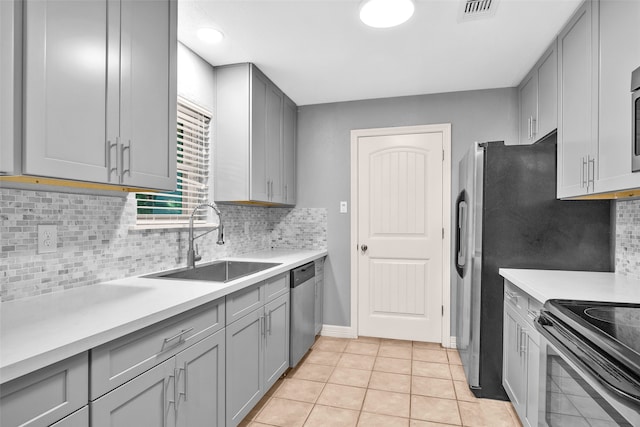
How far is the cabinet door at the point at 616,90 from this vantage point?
147cm

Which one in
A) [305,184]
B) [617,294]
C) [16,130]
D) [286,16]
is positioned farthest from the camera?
[305,184]

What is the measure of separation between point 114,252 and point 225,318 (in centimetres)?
68

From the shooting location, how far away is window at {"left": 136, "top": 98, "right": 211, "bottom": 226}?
2.17 metres

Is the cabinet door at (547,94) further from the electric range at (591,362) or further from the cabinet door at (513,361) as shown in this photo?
the electric range at (591,362)

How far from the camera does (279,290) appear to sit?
2.43m

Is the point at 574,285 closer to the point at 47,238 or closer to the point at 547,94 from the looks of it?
the point at 547,94

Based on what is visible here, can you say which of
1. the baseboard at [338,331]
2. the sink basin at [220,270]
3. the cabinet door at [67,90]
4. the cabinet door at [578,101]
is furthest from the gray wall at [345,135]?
the cabinet door at [67,90]

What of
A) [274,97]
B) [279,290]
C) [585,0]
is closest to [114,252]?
[279,290]

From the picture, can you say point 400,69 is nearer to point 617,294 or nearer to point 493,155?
point 493,155

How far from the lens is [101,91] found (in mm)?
1374

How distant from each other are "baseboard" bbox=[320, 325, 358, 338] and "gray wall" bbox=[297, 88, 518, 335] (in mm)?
52

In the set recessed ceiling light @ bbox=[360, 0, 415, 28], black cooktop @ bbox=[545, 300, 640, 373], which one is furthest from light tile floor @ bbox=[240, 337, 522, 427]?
recessed ceiling light @ bbox=[360, 0, 415, 28]

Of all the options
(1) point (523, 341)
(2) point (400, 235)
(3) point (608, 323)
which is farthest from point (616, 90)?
(2) point (400, 235)

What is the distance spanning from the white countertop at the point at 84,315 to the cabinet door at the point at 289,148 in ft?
5.54
